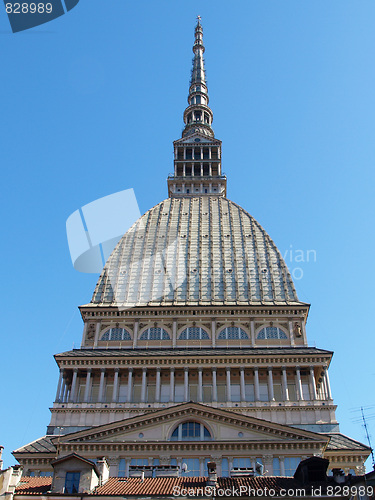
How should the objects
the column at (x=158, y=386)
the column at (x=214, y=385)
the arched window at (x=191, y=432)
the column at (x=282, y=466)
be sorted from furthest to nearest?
the column at (x=158, y=386), the column at (x=214, y=385), the arched window at (x=191, y=432), the column at (x=282, y=466)

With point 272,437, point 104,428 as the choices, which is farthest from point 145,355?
point 272,437

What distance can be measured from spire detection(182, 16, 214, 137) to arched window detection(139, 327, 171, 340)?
4319 cm

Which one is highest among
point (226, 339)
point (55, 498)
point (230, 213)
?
point (230, 213)

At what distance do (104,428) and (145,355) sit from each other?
11376mm

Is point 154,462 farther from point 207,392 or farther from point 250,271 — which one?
point 250,271

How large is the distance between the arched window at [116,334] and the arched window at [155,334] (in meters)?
1.65

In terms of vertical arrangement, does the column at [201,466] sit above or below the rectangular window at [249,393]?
below

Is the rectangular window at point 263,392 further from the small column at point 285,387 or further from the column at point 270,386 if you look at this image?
the small column at point 285,387

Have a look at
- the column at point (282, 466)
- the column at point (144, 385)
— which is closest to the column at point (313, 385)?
the column at point (282, 466)

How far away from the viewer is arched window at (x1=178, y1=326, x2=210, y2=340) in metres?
61.9

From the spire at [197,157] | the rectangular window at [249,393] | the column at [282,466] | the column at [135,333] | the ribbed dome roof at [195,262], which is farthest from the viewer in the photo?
the spire at [197,157]

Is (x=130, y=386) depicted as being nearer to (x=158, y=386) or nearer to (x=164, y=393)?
(x=158, y=386)

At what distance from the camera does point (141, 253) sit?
7338 centimetres

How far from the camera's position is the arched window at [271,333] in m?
61.8
